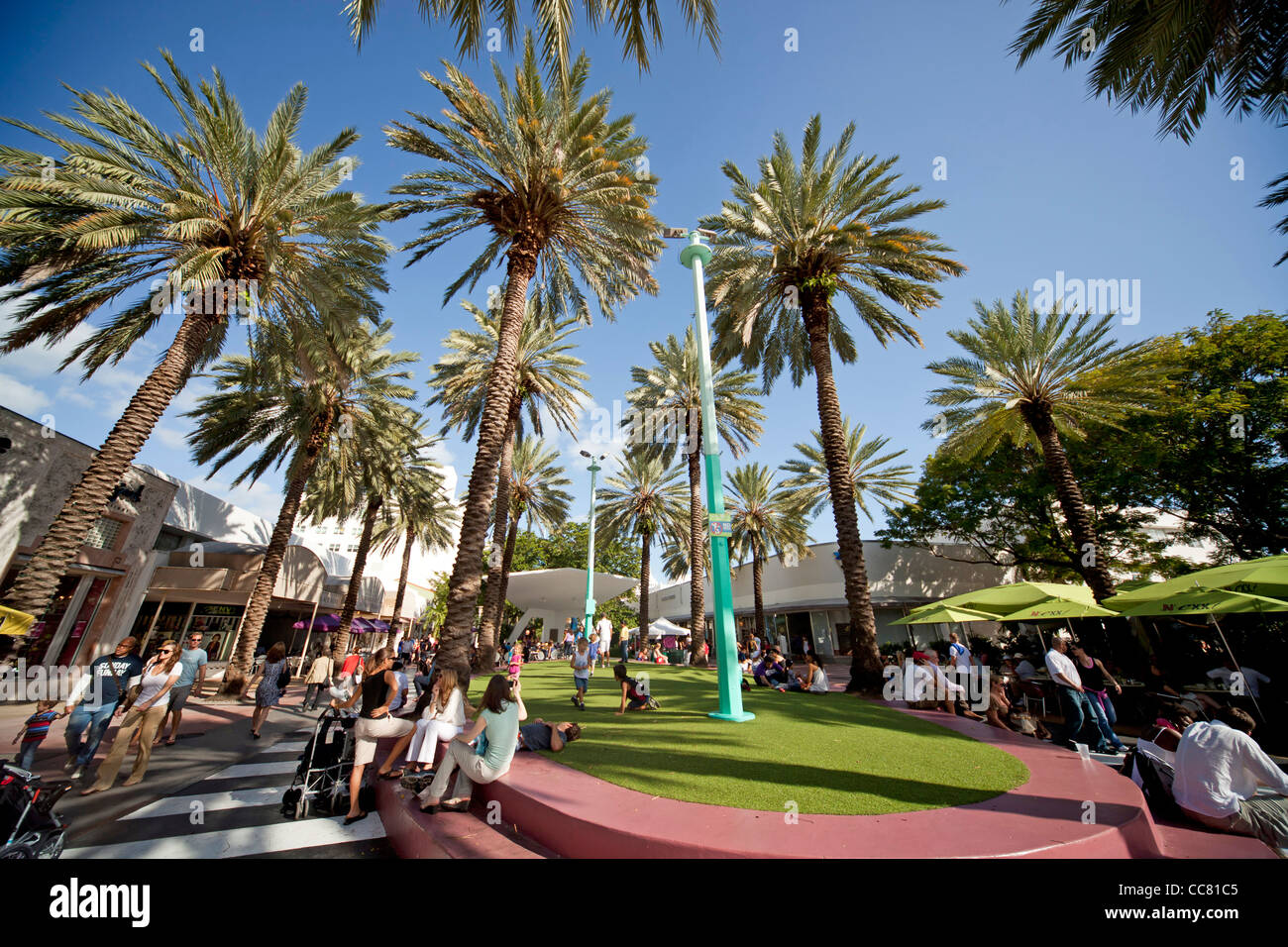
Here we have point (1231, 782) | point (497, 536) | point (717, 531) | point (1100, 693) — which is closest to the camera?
point (1231, 782)

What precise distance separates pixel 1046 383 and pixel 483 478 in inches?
775

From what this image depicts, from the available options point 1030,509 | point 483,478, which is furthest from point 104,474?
point 1030,509

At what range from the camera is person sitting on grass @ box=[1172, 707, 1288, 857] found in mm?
4160

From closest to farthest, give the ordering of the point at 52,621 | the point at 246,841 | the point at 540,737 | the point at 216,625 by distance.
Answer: the point at 246,841 < the point at 540,737 < the point at 52,621 < the point at 216,625

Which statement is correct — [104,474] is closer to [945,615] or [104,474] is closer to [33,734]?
[33,734]

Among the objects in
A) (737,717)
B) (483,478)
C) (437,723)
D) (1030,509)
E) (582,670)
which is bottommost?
(737,717)

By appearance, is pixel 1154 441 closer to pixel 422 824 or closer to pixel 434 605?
pixel 422 824

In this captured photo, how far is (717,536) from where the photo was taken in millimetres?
9016

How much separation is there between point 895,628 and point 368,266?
3297cm

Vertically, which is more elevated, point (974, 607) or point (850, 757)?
point (974, 607)

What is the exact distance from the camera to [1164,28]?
286 inches

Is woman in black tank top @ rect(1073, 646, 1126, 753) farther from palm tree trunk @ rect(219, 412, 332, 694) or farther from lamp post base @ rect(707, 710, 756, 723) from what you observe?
palm tree trunk @ rect(219, 412, 332, 694)

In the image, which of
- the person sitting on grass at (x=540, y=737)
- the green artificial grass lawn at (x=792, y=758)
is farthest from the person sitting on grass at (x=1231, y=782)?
the person sitting on grass at (x=540, y=737)
